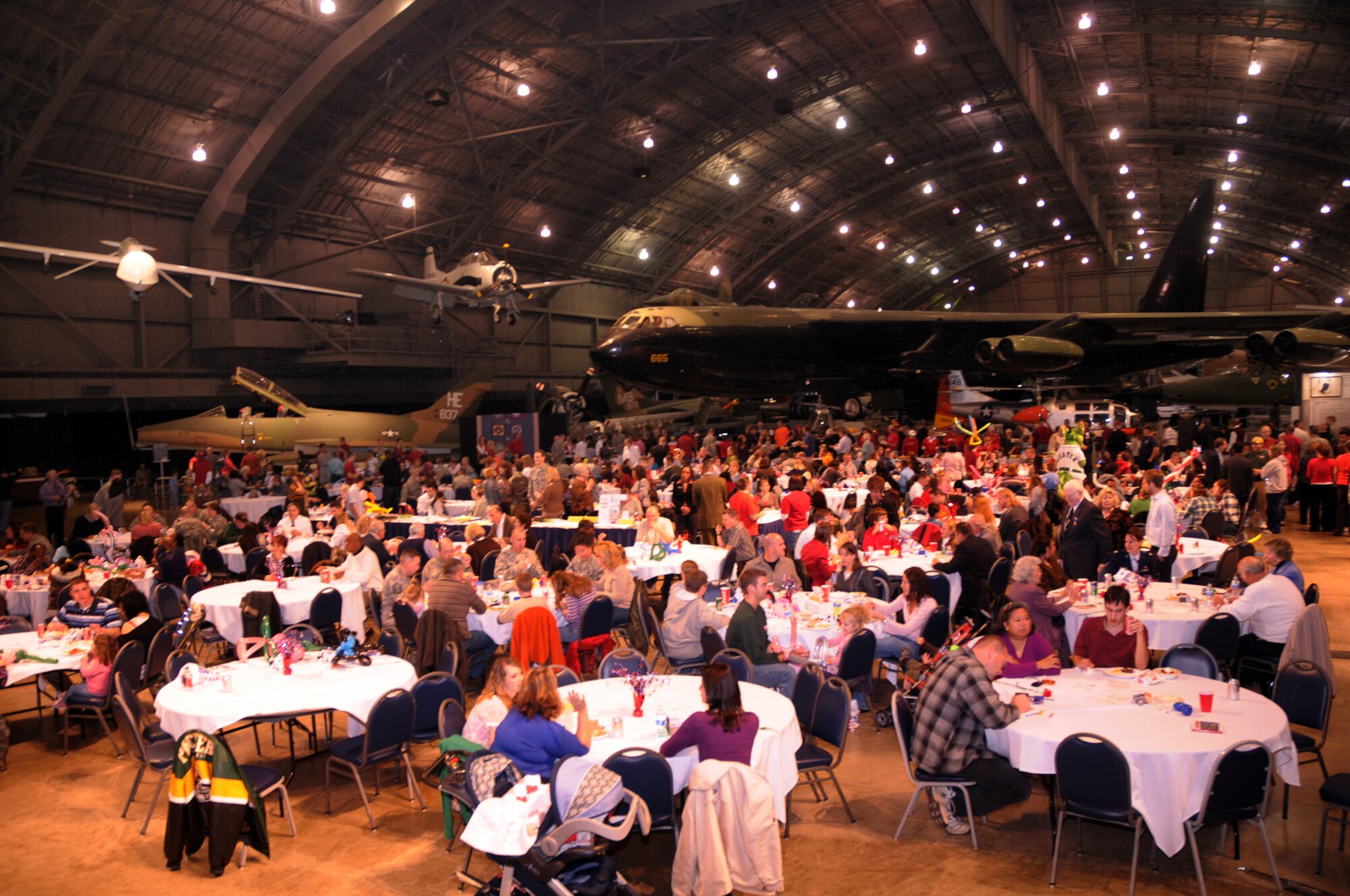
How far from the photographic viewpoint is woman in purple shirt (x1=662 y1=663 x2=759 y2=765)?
458 cm

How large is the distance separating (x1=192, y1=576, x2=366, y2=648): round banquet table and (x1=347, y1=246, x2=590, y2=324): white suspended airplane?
16.7m

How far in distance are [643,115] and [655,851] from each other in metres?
24.9

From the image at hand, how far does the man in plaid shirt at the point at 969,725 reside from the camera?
508cm

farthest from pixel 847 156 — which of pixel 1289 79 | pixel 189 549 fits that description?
pixel 189 549

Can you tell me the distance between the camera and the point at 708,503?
13023 mm

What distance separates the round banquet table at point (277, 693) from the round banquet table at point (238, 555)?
4815mm

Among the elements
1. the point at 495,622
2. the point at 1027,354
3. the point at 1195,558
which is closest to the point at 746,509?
the point at 495,622

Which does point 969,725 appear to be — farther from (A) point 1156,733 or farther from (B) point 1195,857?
(B) point 1195,857

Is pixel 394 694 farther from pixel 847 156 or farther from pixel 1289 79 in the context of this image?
pixel 847 156

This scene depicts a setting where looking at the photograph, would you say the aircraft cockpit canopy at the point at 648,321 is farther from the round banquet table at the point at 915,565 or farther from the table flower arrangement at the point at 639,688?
the table flower arrangement at the point at 639,688

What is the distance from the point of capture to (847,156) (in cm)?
3347

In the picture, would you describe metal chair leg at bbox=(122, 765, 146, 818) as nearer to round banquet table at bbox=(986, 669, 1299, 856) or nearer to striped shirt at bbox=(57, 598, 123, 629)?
striped shirt at bbox=(57, 598, 123, 629)

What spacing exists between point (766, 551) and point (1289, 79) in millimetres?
24463

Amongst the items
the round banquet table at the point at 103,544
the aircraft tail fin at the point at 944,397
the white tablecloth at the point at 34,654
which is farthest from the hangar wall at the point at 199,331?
the white tablecloth at the point at 34,654
